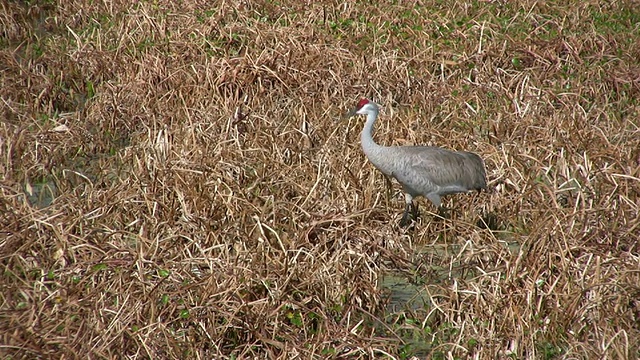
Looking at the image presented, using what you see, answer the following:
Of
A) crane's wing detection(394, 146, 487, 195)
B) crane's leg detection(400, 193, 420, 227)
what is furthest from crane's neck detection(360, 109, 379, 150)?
crane's leg detection(400, 193, 420, 227)

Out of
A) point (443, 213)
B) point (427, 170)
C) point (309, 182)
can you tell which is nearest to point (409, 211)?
point (443, 213)

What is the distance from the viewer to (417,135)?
740 cm

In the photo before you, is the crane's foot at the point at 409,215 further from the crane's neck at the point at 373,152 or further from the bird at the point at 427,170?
the crane's neck at the point at 373,152

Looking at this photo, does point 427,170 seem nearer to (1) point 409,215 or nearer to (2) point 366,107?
(1) point 409,215

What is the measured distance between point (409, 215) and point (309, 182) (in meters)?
0.68

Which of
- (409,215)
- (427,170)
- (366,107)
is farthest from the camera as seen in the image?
(366,107)

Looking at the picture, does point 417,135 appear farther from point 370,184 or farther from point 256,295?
point 256,295

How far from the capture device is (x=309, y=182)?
6.46 meters

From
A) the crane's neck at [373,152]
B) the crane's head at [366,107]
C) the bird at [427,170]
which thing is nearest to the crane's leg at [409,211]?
the bird at [427,170]

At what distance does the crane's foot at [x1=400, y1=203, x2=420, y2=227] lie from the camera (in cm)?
636

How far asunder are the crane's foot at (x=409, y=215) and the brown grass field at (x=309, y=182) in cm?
6

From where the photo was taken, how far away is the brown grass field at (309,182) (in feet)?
15.1

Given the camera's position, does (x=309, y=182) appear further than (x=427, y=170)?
Yes

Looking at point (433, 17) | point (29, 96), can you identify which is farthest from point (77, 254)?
point (433, 17)
